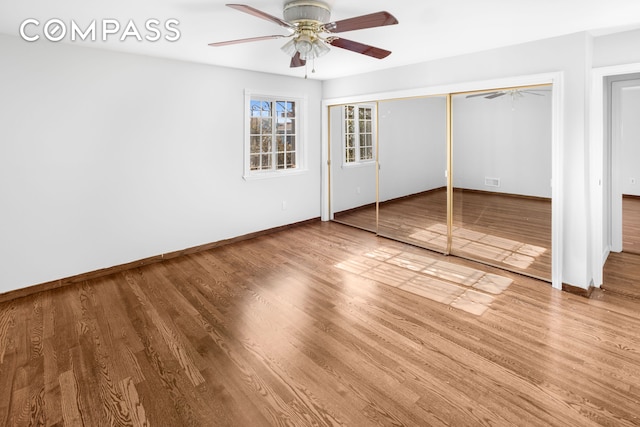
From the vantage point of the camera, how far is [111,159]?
3.78 m

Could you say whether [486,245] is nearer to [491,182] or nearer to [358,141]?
[491,182]

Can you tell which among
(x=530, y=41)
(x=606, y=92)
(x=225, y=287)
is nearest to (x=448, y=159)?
(x=530, y=41)

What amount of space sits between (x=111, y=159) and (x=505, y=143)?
14.0 feet

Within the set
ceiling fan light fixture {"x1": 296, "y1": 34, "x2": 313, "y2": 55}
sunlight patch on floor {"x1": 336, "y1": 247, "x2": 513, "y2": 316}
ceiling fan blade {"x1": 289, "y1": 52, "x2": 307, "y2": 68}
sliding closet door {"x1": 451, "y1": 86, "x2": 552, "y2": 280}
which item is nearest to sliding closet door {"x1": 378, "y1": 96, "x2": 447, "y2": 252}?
sliding closet door {"x1": 451, "y1": 86, "x2": 552, "y2": 280}

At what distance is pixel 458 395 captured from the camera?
195cm

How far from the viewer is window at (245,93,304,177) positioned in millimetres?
Result: 5107

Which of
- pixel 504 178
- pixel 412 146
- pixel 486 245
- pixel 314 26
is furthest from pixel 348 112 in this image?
pixel 314 26

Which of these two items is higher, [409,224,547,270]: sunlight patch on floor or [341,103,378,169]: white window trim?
[341,103,378,169]: white window trim

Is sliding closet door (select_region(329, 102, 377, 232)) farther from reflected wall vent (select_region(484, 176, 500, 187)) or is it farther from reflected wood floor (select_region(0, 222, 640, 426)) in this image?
reflected wood floor (select_region(0, 222, 640, 426))

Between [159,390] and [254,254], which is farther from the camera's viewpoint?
[254,254]

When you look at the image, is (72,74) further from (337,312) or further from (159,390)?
(337,312)

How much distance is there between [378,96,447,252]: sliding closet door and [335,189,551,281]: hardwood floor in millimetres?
15

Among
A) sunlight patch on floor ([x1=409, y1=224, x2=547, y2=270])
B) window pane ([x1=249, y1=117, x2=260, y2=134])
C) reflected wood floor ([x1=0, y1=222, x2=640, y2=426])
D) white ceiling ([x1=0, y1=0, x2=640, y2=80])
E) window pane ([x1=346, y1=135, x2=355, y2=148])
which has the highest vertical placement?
white ceiling ([x1=0, y1=0, x2=640, y2=80])

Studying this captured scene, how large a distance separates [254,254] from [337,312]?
186 cm
